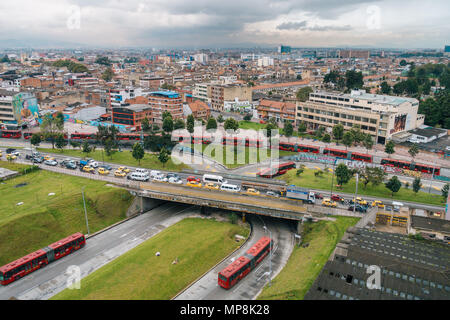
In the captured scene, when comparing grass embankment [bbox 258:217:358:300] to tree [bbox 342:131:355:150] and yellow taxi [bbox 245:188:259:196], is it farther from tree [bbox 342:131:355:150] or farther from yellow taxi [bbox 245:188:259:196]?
tree [bbox 342:131:355:150]

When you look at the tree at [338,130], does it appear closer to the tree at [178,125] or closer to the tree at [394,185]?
the tree at [394,185]

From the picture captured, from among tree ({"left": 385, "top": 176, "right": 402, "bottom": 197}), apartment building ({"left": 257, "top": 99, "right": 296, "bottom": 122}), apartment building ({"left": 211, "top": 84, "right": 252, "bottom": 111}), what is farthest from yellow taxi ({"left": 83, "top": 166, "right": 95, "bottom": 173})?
apartment building ({"left": 211, "top": 84, "right": 252, "bottom": 111})

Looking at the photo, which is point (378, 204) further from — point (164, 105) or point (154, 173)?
point (164, 105)

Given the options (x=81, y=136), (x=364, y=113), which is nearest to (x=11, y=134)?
(x=81, y=136)

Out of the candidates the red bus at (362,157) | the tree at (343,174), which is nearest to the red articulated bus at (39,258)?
the tree at (343,174)

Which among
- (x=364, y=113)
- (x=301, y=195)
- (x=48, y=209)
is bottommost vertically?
(x=48, y=209)

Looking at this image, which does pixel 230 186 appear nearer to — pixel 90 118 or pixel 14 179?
pixel 14 179
